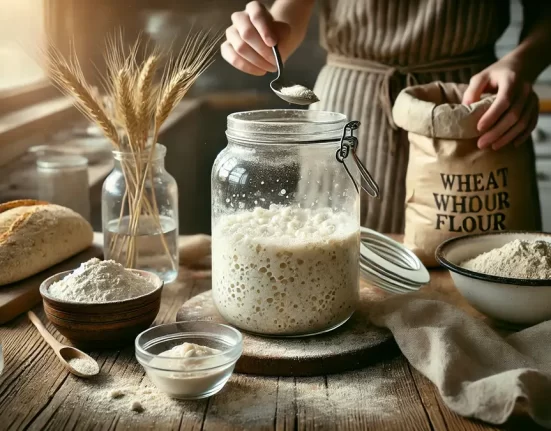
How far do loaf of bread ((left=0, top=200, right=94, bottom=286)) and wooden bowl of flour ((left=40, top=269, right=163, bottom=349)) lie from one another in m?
0.20

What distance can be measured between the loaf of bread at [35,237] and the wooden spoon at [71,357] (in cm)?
16

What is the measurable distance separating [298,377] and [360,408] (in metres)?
0.12

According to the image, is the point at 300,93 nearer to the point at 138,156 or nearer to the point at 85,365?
the point at 138,156

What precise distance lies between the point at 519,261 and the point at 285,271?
351mm

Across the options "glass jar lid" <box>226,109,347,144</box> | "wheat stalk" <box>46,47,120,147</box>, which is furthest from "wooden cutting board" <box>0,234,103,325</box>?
"glass jar lid" <box>226,109,347,144</box>

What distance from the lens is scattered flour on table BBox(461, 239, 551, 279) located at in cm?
108

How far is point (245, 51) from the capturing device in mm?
1329

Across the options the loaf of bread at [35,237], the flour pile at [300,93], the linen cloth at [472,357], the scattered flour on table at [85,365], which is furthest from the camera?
the loaf of bread at [35,237]

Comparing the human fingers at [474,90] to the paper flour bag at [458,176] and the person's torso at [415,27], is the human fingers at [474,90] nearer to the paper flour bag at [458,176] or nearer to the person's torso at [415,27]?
the paper flour bag at [458,176]

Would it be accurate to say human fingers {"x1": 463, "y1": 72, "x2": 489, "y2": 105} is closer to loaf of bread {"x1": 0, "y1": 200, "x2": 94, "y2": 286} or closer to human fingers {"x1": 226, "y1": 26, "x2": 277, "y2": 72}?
human fingers {"x1": 226, "y1": 26, "x2": 277, "y2": 72}

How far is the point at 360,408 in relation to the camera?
90 centimetres

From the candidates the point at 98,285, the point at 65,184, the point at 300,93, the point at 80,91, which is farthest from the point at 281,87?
the point at 65,184

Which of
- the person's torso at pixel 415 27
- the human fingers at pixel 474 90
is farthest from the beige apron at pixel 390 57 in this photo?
the human fingers at pixel 474 90

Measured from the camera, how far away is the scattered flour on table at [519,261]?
108 cm
